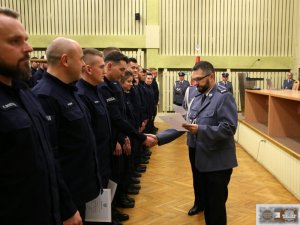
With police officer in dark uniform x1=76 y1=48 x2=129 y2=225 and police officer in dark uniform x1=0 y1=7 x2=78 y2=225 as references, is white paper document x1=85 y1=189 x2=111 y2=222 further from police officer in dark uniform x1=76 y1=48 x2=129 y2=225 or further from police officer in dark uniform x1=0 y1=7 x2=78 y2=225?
police officer in dark uniform x1=0 y1=7 x2=78 y2=225

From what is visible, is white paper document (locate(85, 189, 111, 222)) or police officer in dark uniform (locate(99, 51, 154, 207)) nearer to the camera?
white paper document (locate(85, 189, 111, 222))

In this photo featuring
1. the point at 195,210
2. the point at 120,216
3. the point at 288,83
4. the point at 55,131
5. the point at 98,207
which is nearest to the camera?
the point at 55,131

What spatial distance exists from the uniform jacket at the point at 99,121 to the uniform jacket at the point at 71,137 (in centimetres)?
45

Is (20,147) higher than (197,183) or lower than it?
higher

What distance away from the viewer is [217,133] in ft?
8.84

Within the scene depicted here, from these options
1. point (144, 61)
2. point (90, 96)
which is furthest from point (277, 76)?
point (90, 96)

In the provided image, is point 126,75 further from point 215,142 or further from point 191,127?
point 215,142

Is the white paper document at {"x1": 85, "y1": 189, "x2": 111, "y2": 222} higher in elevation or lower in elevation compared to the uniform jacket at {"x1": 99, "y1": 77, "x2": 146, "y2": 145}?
lower

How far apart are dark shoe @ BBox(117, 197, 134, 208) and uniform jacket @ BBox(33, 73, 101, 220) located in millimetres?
1695

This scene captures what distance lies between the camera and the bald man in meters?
2.00

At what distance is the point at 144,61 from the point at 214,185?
30.0 ft

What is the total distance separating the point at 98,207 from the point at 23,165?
36.3 inches

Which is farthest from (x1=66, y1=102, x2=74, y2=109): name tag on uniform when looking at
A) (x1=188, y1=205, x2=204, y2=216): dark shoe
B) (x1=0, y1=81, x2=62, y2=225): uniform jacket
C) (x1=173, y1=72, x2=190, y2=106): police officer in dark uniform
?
(x1=173, y1=72, x2=190, y2=106): police officer in dark uniform

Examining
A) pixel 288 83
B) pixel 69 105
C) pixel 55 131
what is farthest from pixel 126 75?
pixel 288 83
